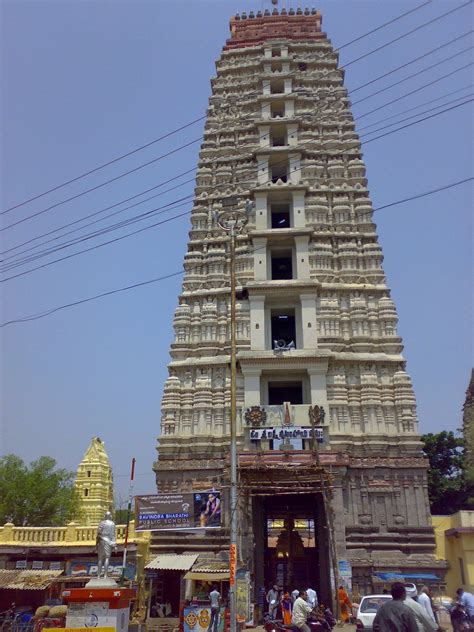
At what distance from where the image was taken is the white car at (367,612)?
1554 centimetres

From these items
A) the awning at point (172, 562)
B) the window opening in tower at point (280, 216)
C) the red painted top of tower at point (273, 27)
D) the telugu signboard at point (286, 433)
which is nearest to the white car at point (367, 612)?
the awning at point (172, 562)

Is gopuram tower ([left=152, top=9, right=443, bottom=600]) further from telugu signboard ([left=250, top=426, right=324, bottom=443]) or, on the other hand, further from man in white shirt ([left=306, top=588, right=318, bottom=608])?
man in white shirt ([left=306, top=588, right=318, bottom=608])

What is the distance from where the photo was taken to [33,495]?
36.7m

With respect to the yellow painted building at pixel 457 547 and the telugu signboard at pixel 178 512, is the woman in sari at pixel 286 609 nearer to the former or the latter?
the telugu signboard at pixel 178 512

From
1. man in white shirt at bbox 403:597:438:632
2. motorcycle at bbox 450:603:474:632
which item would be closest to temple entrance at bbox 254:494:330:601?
motorcycle at bbox 450:603:474:632

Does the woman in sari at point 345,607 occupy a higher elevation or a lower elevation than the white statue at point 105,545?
lower

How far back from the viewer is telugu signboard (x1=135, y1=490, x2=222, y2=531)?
23.8m

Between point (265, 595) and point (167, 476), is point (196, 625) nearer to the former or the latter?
point (265, 595)

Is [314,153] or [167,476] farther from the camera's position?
[314,153]

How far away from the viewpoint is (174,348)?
103 ft

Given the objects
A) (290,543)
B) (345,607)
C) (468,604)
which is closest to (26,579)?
(345,607)

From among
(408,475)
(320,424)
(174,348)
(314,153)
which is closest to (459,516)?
(408,475)

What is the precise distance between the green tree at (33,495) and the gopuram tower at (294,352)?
1328 centimetres

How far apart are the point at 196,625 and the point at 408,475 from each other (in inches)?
493
